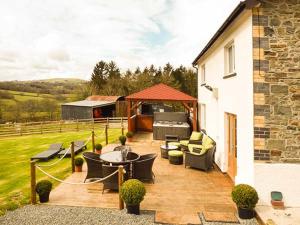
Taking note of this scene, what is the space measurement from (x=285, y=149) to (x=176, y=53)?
2707 inches

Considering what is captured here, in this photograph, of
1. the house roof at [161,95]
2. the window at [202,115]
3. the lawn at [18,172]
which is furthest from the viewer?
the house roof at [161,95]

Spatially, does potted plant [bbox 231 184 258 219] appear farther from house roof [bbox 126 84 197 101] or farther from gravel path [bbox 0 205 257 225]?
house roof [bbox 126 84 197 101]

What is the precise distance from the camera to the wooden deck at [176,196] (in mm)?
7080

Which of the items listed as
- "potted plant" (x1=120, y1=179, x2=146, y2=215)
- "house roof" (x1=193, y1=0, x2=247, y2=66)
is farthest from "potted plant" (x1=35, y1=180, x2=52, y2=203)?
"house roof" (x1=193, y1=0, x2=247, y2=66)

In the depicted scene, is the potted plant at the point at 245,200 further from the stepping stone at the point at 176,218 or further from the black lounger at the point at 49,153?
the black lounger at the point at 49,153

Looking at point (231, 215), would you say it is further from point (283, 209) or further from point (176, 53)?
point (176, 53)

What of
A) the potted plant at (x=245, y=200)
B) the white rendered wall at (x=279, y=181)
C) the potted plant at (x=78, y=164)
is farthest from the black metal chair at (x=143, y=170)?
the white rendered wall at (x=279, y=181)

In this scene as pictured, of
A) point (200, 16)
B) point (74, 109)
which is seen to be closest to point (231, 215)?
point (200, 16)

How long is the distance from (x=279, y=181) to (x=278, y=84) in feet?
8.64

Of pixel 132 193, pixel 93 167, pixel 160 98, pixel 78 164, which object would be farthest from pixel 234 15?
pixel 160 98

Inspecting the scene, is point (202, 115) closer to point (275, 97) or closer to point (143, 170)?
point (143, 170)

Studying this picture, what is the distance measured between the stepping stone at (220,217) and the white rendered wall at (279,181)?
1025 millimetres

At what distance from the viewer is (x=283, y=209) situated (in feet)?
22.6

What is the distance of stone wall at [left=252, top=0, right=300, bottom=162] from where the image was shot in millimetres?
6988
